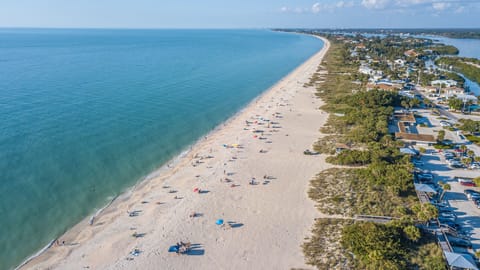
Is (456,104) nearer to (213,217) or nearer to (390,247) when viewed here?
(390,247)

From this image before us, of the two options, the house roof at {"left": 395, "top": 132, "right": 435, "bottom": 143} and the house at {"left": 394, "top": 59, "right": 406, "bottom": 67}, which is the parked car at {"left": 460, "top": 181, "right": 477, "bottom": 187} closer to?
the house roof at {"left": 395, "top": 132, "right": 435, "bottom": 143}

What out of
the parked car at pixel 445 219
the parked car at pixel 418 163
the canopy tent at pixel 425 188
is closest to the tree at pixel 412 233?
the parked car at pixel 445 219

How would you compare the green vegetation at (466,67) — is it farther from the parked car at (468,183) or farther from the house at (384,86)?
the parked car at (468,183)

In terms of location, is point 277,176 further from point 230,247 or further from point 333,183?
point 230,247

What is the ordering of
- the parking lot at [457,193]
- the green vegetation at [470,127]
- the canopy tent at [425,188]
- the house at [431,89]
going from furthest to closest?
the house at [431,89] < the green vegetation at [470,127] < the canopy tent at [425,188] < the parking lot at [457,193]

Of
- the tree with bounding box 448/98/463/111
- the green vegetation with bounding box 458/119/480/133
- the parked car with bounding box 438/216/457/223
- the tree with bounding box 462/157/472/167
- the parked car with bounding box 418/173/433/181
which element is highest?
the tree with bounding box 448/98/463/111

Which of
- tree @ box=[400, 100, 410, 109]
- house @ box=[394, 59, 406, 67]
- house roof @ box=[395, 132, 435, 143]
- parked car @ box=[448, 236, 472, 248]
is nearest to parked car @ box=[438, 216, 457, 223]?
parked car @ box=[448, 236, 472, 248]

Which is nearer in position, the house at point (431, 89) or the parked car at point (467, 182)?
the parked car at point (467, 182)

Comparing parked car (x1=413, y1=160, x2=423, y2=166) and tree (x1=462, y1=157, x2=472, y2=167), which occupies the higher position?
tree (x1=462, y1=157, x2=472, y2=167)
